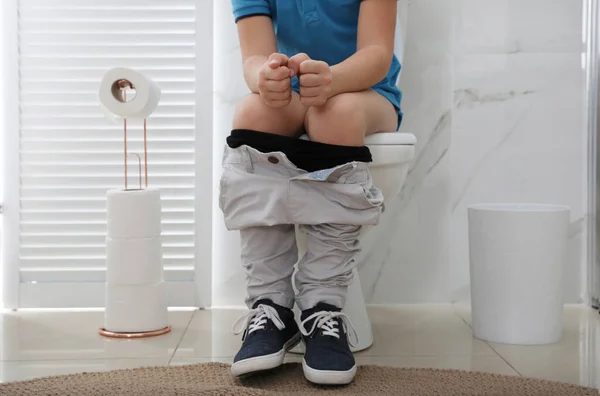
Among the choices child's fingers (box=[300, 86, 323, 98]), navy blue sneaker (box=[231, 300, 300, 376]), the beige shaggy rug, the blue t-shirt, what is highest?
the blue t-shirt

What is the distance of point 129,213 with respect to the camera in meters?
1.64

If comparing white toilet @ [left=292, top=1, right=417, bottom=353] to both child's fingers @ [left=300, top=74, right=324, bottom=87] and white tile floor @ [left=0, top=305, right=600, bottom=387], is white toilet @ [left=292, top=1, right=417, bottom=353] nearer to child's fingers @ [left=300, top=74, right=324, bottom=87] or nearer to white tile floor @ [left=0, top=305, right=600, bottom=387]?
white tile floor @ [left=0, top=305, right=600, bottom=387]

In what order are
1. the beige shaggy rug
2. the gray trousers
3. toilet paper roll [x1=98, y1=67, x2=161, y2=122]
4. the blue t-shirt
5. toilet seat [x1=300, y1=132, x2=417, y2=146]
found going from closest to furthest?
the beige shaggy rug → the gray trousers → toilet seat [x1=300, y1=132, x2=417, y2=146] → the blue t-shirt → toilet paper roll [x1=98, y1=67, x2=161, y2=122]

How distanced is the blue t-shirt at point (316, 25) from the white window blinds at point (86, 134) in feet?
1.65

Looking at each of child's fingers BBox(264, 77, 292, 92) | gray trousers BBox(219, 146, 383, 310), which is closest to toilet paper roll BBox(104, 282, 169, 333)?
gray trousers BBox(219, 146, 383, 310)

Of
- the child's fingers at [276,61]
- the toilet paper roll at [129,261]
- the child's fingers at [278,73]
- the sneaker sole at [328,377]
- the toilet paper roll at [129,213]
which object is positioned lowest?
the sneaker sole at [328,377]

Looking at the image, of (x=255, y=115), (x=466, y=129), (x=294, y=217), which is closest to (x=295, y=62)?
(x=255, y=115)

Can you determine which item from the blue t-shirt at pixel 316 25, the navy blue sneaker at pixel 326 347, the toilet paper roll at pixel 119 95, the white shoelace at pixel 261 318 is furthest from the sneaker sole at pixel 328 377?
the toilet paper roll at pixel 119 95

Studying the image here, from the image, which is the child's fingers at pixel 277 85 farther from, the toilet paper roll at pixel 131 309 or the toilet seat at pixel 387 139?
the toilet paper roll at pixel 131 309

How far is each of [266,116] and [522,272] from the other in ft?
2.11

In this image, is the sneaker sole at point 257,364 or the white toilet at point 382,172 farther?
the white toilet at point 382,172

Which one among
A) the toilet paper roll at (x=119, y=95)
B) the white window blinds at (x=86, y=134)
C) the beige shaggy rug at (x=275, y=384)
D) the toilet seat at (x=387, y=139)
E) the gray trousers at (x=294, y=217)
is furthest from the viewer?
the white window blinds at (x=86, y=134)

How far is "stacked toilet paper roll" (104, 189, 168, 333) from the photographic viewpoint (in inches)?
64.4

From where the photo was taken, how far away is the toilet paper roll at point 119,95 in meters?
1.61
